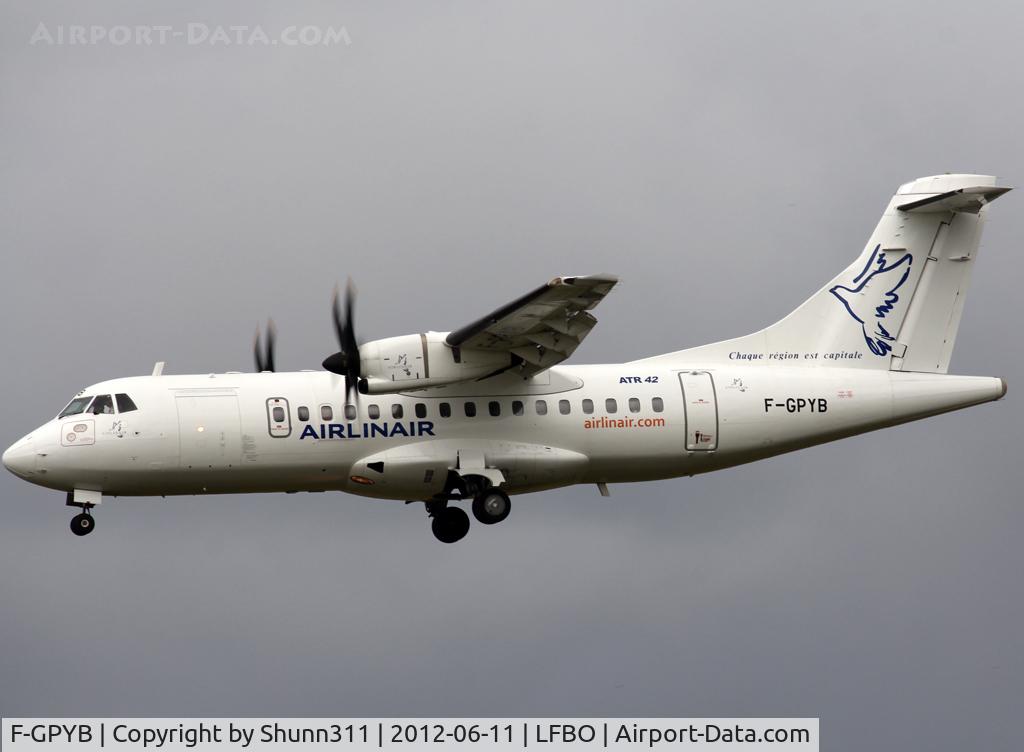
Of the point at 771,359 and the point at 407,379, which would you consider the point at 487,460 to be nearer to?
the point at 407,379

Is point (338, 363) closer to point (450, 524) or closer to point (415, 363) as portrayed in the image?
point (415, 363)

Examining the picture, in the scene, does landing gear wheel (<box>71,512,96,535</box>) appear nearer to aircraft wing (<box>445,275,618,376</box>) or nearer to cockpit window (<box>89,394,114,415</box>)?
cockpit window (<box>89,394,114,415</box>)

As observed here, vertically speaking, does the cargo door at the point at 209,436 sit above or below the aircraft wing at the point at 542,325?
below

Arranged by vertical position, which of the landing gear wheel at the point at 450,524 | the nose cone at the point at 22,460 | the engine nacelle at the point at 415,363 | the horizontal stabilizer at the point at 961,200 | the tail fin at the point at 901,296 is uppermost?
the horizontal stabilizer at the point at 961,200

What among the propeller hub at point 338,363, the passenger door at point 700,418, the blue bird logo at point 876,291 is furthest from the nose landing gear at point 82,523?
the blue bird logo at point 876,291

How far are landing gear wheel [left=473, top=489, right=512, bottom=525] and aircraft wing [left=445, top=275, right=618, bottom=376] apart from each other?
231 centimetres

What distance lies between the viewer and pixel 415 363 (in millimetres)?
30016

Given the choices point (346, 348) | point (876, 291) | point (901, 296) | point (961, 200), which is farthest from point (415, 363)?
point (961, 200)

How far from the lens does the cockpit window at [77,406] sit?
3106 centimetres

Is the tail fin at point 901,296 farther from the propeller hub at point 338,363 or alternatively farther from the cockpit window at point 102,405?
the cockpit window at point 102,405

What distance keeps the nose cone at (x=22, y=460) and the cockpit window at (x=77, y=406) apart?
Answer: 80 centimetres

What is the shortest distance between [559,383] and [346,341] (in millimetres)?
4268

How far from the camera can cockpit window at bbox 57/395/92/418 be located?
31.1 metres

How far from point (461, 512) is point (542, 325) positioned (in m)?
4.55
